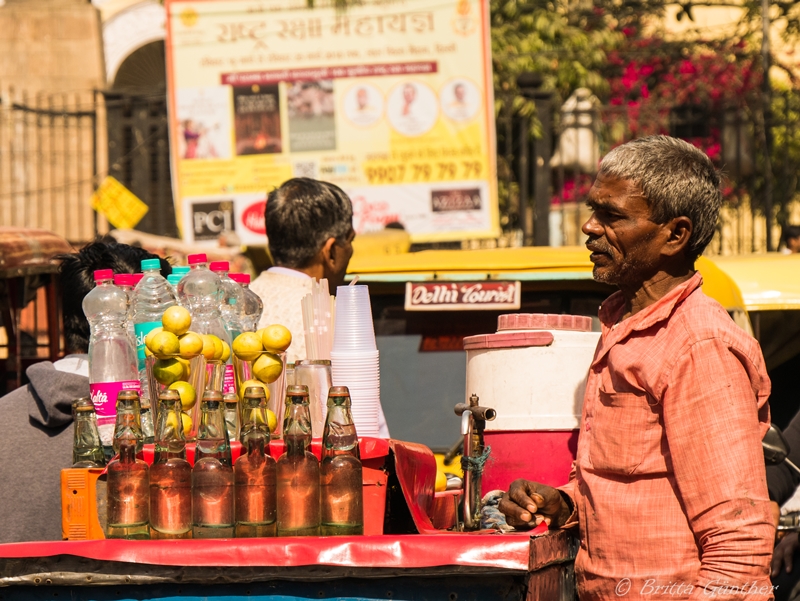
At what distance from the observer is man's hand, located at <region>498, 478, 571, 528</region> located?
2.57 metres

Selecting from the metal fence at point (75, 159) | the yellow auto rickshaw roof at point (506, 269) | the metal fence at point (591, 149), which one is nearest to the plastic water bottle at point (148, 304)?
the yellow auto rickshaw roof at point (506, 269)

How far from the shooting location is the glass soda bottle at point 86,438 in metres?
2.69

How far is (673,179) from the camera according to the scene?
96.4 inches

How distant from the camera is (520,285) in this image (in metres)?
4.63

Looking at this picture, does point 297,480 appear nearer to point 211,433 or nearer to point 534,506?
point 211,433

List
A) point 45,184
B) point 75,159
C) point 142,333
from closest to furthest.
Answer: point 142,333, point 45,184, point 75,159

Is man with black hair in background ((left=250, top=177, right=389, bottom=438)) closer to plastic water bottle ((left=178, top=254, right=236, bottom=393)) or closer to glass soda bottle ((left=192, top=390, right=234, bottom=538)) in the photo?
plastic water bottle ((left=178, top=254, right=236, bottom=393))

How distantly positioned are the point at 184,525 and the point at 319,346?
2.64 ft

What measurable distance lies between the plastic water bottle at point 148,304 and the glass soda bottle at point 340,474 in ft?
2.02

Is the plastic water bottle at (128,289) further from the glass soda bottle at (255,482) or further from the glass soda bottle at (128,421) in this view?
the glass soda bottle at (255,482)

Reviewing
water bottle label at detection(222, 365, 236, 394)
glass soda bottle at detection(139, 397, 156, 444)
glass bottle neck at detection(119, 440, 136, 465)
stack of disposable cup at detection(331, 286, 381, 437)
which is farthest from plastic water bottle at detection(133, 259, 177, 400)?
stack of disposable cup at detection(331, 286, 381, 437)

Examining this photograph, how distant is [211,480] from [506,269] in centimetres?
246

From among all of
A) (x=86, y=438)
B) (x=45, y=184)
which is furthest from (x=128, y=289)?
(x=45, y=184)

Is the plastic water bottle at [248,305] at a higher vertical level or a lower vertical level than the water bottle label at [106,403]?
higher
